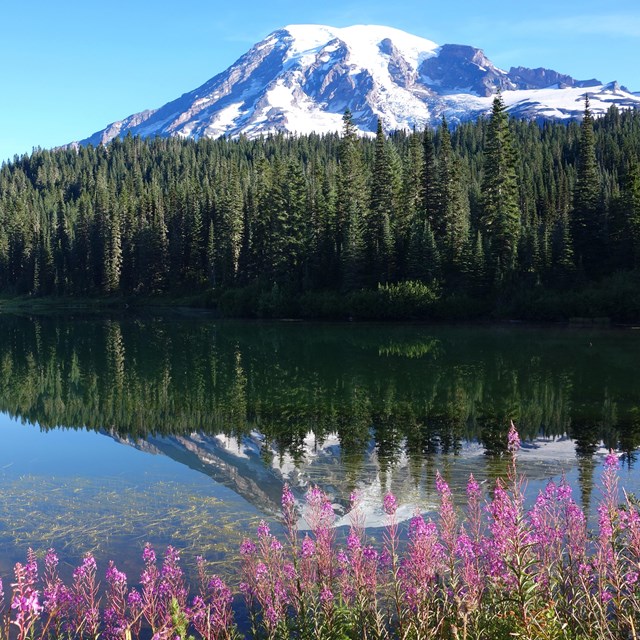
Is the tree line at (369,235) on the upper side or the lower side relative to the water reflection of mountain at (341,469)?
upper

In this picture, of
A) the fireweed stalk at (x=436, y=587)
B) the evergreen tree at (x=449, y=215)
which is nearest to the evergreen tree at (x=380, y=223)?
the evergreen tree at (x=449, y=215)

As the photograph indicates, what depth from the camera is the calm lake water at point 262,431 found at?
559 inches

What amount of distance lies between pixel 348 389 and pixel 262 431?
8.98m

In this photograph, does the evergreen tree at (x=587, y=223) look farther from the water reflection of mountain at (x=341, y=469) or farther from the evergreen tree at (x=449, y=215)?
the water reflection of mountain at (x=341, y=469)

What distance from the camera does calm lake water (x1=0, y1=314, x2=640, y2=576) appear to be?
46.5 ft

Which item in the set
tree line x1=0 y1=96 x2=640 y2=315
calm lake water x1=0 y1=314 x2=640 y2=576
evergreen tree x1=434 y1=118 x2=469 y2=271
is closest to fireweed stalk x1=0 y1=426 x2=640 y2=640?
calm lake water x1=0 y1=314 x2=640 y2=576

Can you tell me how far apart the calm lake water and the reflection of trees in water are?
13 centimetres

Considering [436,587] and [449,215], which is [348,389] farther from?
[449,215]

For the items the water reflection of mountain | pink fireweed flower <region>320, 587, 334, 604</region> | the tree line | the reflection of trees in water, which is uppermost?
the tree line

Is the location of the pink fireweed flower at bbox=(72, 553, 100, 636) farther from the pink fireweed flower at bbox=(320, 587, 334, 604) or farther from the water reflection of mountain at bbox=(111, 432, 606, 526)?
the water reflection of mountain at bbox=(111, 432, 606, 526)

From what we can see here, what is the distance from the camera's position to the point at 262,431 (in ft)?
73.6

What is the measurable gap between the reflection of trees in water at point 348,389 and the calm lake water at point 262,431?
0.42 feet

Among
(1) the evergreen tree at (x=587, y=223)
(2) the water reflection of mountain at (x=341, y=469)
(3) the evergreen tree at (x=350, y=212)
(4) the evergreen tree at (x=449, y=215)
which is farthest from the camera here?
(3) the evergreen tree at (x=350, y=212)

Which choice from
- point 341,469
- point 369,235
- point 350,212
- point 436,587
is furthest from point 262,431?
point 369,235
